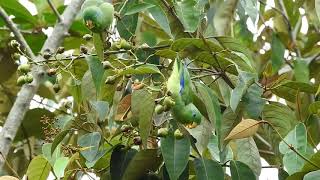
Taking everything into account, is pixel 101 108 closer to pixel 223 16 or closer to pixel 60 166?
pixel 60 166

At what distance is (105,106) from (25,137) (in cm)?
90

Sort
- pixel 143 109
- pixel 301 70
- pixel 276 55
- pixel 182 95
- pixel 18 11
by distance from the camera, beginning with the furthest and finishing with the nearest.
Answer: pixel 18 11, pixel 276 55, pixel 301 70, pixel 143 109, pixel 182 95

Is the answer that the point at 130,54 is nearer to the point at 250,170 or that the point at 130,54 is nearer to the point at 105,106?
the point at 105,106

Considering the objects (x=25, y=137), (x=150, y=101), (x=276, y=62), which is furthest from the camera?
(x=25, y=137)

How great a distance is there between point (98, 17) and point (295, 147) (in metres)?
0.36

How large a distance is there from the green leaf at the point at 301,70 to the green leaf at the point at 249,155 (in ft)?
1.84

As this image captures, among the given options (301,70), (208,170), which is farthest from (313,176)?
(301,70)

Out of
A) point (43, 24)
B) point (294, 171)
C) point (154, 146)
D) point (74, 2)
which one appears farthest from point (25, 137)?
point (294, 171)

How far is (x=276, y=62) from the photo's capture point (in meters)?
1.83

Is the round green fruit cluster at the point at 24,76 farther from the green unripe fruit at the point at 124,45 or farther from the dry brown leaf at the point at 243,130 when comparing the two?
the dry brown leaf at the point at 243,130

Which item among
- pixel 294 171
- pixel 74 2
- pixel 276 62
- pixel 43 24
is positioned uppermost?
pixel 43 24

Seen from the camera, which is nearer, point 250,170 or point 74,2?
point 250,170

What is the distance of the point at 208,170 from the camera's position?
1.05 meters

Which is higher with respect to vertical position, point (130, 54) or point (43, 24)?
point (43, 24)
